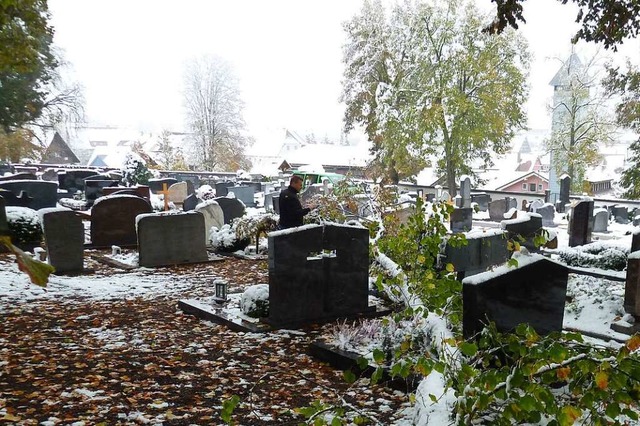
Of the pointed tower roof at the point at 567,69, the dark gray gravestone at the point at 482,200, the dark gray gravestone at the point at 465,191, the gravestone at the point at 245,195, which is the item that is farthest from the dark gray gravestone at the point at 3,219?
the pointed tower roof at the point at 567,69

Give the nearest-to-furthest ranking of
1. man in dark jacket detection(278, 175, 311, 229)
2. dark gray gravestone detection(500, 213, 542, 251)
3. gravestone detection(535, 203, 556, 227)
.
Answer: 1. dark gray gravestone detection(500, 213, 542, 251)
2. man in dark jacket detection(278, 175, 311, 229)
3. gravestone detection(535, 203, 556, 227)

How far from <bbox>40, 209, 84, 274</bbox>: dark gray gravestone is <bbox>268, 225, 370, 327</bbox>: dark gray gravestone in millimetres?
5071

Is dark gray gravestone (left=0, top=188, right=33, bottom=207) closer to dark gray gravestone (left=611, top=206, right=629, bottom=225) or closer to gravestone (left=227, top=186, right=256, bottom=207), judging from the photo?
gravestone (left=227, top=186, right=256, bottom=207)

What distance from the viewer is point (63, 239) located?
1031cm

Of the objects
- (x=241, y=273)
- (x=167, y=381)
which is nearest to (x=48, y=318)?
(x=167, y=381)

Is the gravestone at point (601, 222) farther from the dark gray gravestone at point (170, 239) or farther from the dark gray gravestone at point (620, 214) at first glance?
the dark gray gravestone at point (170, 239)

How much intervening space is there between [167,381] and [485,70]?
2849 centimetres

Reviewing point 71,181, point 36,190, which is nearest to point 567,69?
point 71,181

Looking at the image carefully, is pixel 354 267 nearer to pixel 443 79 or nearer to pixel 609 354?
pixel 609 354

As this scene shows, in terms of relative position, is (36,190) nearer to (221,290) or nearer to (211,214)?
(211,214)

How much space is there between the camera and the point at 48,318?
765cm

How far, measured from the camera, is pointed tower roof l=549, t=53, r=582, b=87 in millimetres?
37519

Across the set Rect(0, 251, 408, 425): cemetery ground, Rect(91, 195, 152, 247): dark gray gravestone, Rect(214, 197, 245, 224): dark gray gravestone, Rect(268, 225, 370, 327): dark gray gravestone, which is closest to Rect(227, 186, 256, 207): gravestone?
Rect(214, 197, 245, 224): dark gray gravestone

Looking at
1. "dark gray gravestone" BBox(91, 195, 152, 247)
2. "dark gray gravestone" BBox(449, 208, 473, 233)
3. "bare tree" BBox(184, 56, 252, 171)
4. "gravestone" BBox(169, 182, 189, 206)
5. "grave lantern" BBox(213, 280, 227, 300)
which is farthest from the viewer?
"bare tree" BBox(184, 56, 252, 171)
